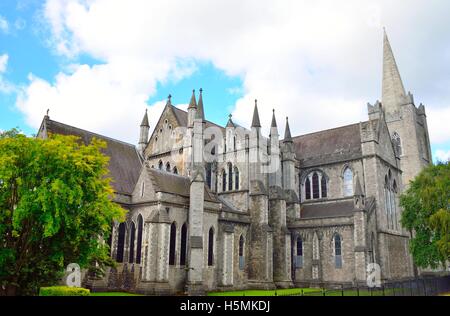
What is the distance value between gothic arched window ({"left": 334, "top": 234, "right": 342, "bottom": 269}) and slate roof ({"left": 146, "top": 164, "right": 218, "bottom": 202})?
13.0 metres

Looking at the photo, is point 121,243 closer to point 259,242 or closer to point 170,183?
point 170,183

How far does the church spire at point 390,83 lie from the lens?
69.7 m

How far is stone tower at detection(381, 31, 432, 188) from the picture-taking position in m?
65.1

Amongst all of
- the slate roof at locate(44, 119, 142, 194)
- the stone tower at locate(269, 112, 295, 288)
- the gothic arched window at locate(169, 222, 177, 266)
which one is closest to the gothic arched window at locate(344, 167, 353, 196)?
the stone tower at locate(269, 112, 295, 288)

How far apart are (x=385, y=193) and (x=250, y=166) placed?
15847mm

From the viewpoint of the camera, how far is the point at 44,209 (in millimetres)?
18141

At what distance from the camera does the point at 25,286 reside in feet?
66.8

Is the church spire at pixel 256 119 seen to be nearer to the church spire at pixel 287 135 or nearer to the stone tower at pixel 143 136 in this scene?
the church spire at pixel 287 135

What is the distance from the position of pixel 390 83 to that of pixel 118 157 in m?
54.1

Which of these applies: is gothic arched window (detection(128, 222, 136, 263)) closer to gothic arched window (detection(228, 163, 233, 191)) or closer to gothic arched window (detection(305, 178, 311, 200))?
gothic arched window (detection(228, 163, 233, 191))

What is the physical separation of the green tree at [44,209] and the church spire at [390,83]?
201 ft
